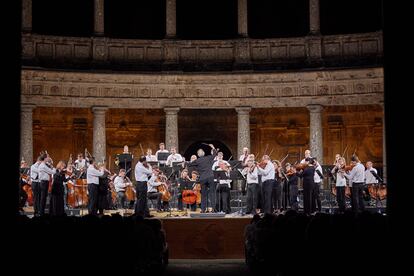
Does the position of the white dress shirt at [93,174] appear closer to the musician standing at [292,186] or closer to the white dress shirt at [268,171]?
the white dress shirt at [268,171]

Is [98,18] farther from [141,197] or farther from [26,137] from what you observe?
[141,197]

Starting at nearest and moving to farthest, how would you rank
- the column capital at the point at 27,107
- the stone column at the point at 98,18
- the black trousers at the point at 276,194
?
the black trousers at the point at 276,194, the column capital at the point at 27,107, the stone column at the point at 98,18

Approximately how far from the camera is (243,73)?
82.2 ft

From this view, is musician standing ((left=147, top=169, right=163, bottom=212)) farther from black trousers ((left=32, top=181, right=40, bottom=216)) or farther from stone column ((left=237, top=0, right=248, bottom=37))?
stone column ((left=237, top=0, right=248, bottom=37))

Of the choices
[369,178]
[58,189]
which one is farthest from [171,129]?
[369,178]

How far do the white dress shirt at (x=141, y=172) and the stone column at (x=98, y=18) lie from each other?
9.17 m

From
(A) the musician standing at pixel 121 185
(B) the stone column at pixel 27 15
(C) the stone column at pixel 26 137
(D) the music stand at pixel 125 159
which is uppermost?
(B) the stone column at pixel 27 15

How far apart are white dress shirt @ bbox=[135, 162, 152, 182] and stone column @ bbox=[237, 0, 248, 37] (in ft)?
32.3

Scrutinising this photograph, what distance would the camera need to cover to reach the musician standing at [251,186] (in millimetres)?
18406

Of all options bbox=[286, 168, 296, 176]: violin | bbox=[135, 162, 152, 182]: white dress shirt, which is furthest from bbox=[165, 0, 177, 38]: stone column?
bbox=[135, 162, 152, 182]: white dress shirt

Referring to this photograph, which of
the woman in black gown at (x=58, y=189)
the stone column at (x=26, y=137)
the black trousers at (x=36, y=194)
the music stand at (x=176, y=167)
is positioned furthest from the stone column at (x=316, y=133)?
the black trousers at (x=36, y=194)

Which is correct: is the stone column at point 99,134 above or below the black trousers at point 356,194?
above

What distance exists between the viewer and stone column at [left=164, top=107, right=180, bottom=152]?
2444cm

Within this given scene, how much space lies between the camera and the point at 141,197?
57.9 feet
